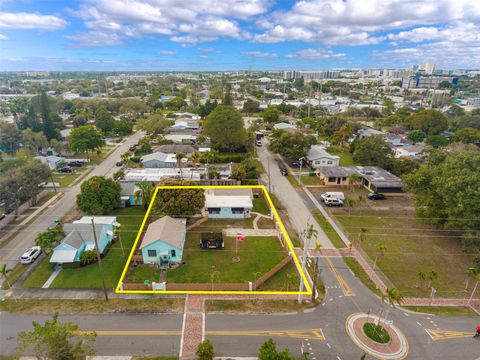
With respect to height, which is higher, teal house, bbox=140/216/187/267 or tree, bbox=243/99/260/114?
tree, bbox=243/99/260/114

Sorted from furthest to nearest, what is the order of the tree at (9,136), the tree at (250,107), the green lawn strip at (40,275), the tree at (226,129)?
the tree at (250,107) → the tree at (226,129) → the tree at (9,136) → the green lawn strip at (40,275)

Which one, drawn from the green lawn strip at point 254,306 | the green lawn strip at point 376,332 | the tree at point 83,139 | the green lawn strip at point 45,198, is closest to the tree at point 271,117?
the tree at point 83,139

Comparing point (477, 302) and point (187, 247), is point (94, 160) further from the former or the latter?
point (477, 302)

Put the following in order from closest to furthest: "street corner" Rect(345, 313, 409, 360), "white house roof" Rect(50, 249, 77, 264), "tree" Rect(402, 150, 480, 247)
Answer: "street corner" Rect(345, 313, 409, 360) < "white house roof" Rect(50, 249, 77, 264) < "tree" Rect(402, 150, 480, 247)

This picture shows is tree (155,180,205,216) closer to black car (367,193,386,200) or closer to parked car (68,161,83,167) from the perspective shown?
black car (367,193,386,200)

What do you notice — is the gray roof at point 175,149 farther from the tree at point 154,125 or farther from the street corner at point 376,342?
the street corner at point 376,342

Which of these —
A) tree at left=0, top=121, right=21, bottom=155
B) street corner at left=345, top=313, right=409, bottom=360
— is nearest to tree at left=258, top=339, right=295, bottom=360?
street corner at left=345, top=313, right=409, bottom=360
